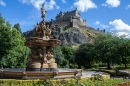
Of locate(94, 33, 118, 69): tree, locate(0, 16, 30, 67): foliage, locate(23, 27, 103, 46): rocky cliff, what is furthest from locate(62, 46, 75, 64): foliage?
locate(23, 27, 103, 46): rocky cliff

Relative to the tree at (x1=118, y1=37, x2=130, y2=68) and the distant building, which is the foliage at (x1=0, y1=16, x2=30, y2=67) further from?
the distant building

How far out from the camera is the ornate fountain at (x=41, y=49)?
80.3ft

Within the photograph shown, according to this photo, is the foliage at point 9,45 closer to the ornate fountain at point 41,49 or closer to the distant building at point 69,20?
the ornate fountain at point 41,49

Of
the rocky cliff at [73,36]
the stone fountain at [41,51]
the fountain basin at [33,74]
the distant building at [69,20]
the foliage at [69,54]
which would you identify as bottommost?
the fountain basin at [33,74]

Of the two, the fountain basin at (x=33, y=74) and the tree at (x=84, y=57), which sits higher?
the tree at (x=84, y=57)

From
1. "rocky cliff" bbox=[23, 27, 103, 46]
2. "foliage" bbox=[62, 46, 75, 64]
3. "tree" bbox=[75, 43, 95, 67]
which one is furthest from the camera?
"rocky cliff" bbox=[23, 27, 103, 46]

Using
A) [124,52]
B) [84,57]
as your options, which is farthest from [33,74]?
[84,57]

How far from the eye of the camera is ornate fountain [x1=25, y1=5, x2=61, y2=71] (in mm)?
24469

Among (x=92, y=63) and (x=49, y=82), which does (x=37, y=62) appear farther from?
(x=92, y=63)

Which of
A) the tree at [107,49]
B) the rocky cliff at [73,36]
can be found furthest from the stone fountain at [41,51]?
the rocky cliff at [73,36]

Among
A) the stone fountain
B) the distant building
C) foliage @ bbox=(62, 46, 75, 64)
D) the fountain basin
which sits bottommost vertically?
the fountain basin

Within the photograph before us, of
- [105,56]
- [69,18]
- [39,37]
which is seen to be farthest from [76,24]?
[39,37]

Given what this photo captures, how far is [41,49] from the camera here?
25188 mm

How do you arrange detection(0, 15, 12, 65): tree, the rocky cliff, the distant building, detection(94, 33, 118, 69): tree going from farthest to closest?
the distant building
the rocky cliff
detection(94, 33, 118, 69): tree
detection(0, 15, 12, 65): tree
